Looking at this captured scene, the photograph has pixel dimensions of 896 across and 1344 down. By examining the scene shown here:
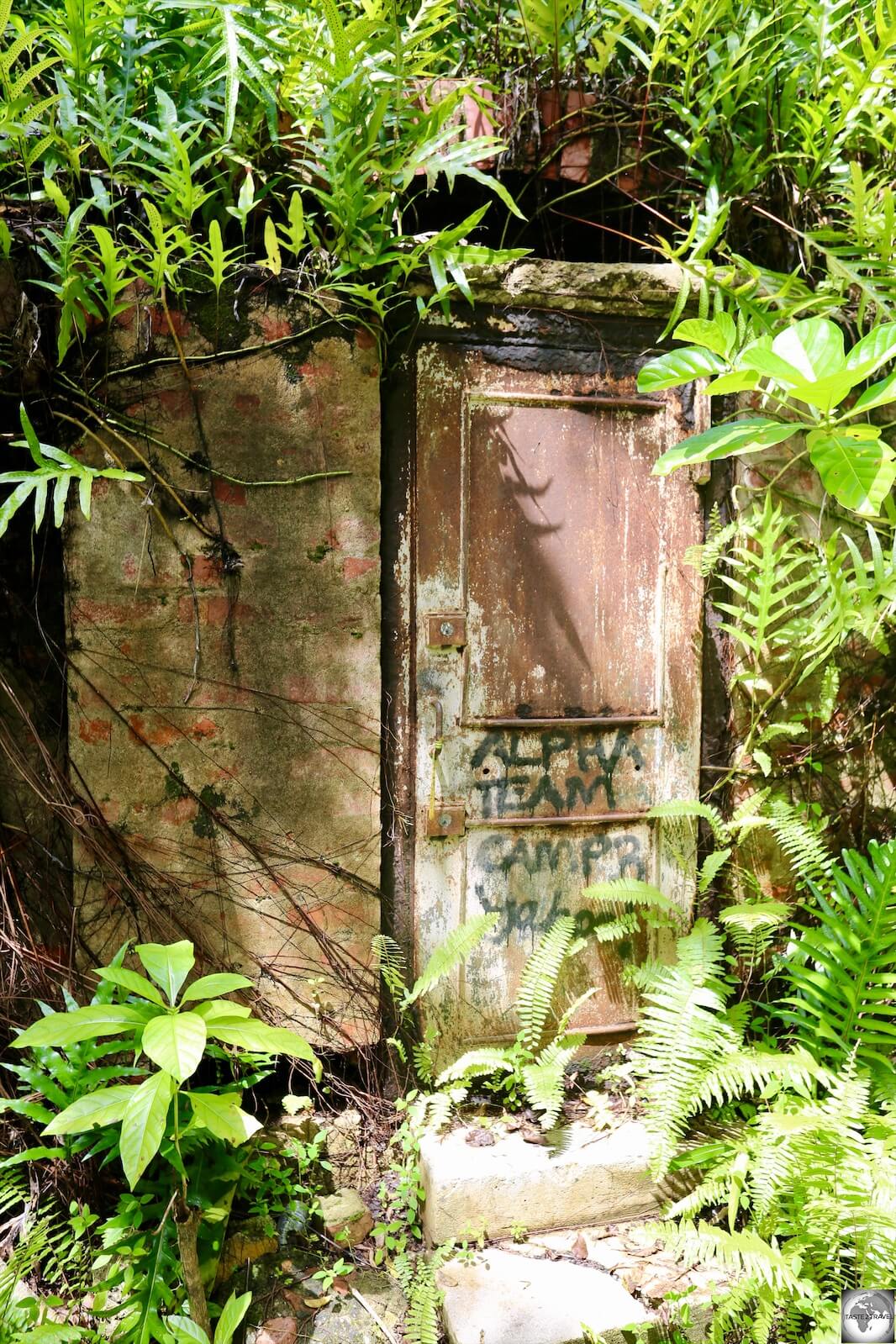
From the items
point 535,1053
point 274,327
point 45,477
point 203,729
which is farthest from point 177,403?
point 535,1053

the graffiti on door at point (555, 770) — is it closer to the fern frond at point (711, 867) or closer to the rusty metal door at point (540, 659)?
the rusty metal door at point (540, 659)

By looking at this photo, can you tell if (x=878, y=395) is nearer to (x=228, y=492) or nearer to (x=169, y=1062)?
(x=228, y=492)

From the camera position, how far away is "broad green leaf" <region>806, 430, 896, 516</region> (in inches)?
61.4

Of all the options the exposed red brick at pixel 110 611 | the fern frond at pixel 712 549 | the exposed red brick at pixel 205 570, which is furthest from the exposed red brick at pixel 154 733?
the fern frond at pixel 712 549

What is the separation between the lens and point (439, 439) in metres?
2.59

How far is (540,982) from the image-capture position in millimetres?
2541

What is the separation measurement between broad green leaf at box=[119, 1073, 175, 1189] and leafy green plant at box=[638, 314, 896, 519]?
5.56ft

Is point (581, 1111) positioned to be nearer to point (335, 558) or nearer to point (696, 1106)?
point (696, 1106)

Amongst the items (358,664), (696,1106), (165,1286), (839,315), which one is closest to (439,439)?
Result: (358,664)

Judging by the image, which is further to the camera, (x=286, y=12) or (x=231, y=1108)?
(x=286, y=12)

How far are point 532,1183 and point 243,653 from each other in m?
1.73

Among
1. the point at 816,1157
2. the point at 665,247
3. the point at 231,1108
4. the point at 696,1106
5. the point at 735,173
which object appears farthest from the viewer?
the point at 735,173

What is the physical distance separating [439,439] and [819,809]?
1729mm

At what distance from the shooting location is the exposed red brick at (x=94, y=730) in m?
2.42
